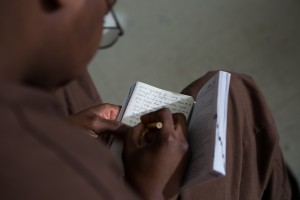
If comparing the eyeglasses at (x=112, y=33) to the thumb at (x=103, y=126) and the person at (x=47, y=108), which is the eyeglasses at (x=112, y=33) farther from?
the person at (x=47, y=108)

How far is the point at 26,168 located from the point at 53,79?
0.39 ft

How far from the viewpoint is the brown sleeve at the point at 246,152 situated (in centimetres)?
86

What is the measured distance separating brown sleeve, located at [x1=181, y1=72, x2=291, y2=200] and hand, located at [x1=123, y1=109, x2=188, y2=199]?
14cm

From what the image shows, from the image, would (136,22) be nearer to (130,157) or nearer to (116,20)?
(116,20)

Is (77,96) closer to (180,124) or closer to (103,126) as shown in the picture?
(103,126)

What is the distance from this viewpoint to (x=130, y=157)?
2.29ft

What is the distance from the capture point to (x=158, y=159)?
2.20 ft

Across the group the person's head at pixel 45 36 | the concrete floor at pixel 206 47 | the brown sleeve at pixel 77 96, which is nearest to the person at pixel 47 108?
the person's head at pixel 45 36

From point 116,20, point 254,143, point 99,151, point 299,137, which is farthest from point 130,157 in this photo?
point 116,20

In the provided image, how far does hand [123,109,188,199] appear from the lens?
669mm

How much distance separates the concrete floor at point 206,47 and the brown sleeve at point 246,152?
1.69 ft

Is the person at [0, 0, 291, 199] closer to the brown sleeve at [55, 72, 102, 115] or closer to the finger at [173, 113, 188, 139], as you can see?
the finger at [173, 113, 188, 139]

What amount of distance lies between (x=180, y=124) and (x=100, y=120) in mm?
158

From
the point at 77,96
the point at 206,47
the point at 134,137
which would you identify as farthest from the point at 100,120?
the point at 206,47
